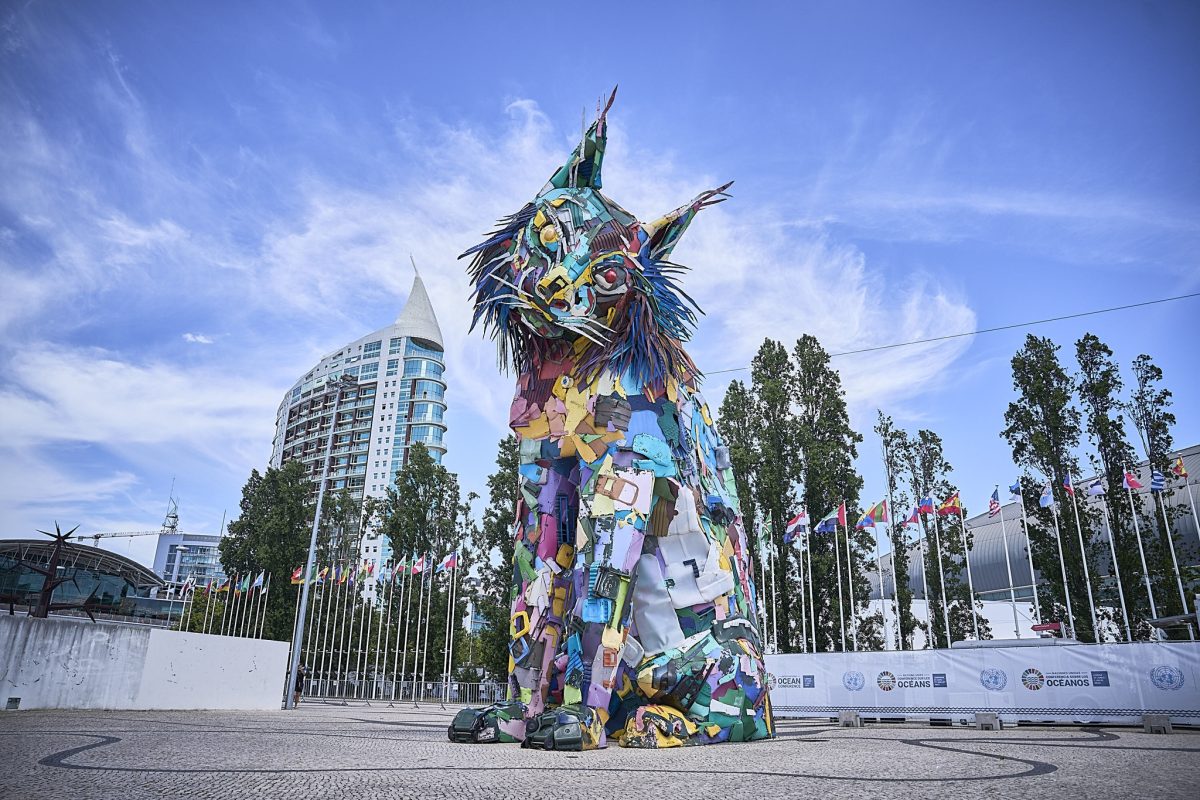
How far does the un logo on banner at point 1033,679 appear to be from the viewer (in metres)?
15.7

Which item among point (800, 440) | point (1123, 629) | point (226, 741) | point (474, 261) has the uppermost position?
point (800, 440)

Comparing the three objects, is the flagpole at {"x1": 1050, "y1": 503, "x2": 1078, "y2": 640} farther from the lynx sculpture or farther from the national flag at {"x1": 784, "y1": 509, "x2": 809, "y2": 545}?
the lynx sculpture

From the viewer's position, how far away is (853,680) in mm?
18234

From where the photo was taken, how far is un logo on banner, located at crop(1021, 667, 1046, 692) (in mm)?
15727

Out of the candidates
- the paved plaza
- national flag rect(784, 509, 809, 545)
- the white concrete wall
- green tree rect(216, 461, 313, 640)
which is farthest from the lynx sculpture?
green tree rect(216, 461, 313, 640)

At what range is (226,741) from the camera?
23.7 ft

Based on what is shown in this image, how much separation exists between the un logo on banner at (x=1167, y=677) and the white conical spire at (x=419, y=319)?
78202 mm

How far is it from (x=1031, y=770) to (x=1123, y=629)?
2197cm

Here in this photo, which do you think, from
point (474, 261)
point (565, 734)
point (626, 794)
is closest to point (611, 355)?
point (474, 261)

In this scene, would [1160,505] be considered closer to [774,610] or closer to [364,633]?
[774,610]

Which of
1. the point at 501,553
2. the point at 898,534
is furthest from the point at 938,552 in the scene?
the point at 501,553

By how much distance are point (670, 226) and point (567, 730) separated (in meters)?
5.70

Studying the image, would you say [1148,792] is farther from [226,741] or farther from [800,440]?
[800,440]

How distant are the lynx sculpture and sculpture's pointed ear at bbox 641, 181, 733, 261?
17 mm
